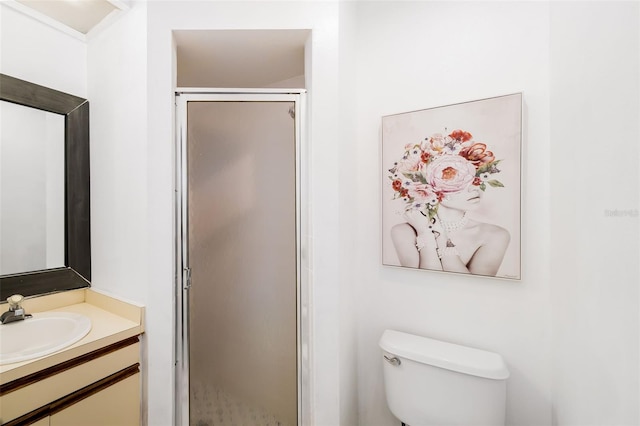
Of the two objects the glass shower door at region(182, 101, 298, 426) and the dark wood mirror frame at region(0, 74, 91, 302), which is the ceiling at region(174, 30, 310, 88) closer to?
the glass shower door at region(182, 101, 298, 426)

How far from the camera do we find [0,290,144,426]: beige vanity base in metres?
0.92

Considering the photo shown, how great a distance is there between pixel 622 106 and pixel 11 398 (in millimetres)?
1941

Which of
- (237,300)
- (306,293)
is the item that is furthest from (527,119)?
(237,300)

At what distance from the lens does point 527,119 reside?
3.69 feet

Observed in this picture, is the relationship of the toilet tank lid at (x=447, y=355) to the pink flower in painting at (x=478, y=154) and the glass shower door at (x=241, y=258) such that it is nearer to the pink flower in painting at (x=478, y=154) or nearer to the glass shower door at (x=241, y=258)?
the glass shower door at (x=241, y=258)

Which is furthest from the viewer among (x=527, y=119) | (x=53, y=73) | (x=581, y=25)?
(x=53, y=73)

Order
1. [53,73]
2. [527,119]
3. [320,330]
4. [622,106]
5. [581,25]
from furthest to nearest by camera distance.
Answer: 1. [53,73]
2. [320,330]
3. [527,119]
4. [581,25]
5. [622,106]

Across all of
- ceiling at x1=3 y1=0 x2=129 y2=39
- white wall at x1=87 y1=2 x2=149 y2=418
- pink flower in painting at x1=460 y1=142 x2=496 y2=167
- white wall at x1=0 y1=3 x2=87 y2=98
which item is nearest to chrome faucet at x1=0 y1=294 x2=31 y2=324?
white wall at x1=87 y1=2 x2=149 y2=418

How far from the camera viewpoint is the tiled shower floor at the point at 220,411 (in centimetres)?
132

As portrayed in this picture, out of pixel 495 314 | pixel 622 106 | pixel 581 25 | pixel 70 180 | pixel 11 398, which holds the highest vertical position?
pixel 581 25

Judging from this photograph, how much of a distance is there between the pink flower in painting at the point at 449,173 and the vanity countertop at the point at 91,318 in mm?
1461

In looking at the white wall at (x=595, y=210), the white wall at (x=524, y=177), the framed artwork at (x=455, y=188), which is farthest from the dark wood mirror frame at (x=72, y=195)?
the white wall at (x=595, y=210)

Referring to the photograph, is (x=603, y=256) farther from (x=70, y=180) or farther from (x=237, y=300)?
(x=70, y=180)

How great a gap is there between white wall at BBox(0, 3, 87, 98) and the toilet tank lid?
6.74ft
